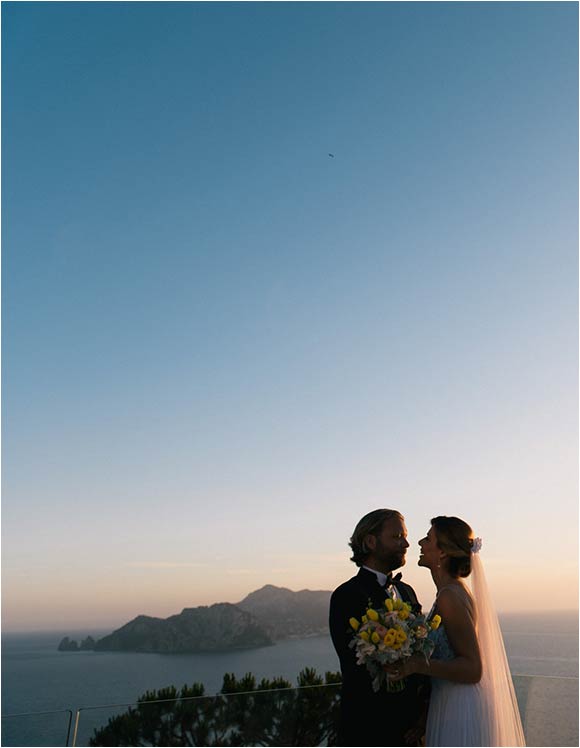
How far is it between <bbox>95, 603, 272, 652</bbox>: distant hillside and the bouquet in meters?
41.5

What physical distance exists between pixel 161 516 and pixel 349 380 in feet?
69.2

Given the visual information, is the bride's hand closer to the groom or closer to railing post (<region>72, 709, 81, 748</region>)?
the groom

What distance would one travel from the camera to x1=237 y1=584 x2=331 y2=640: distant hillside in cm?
4294

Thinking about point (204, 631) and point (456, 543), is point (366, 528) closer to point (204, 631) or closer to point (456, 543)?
point (456, 543)

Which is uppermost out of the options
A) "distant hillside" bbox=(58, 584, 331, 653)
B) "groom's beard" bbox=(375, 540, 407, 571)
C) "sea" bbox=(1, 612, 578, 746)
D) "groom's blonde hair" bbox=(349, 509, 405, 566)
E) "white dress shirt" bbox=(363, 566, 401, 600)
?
"distant hillside" bbox=(58, 584, 331, 653)

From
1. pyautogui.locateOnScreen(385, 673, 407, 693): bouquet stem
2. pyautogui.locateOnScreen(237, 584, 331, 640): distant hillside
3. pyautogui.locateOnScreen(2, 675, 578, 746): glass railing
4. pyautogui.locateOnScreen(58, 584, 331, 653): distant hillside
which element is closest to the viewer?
pyautogui.locateOnScreen(385, 673, 407, 693): bouquet stem

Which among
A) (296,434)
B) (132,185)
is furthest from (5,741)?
(296,434)

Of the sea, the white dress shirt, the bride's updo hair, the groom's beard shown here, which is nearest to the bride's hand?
the white dress shirt

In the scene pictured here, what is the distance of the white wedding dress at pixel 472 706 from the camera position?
3.96 m

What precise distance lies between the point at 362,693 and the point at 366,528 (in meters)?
0.91

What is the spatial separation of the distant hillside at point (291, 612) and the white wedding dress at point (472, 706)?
40254mm

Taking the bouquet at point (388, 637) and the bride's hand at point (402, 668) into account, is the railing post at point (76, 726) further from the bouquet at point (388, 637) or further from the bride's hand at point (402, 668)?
the bride's hand at point (402, 668)

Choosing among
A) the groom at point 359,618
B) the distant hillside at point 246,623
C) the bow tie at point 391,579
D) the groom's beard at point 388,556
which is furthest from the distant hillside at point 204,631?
the groom's beard at point 388,556

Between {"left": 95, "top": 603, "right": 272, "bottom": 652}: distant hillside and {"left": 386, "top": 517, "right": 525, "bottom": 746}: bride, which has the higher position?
{"left": 95, "top": 603, "right": 272, "bottom": 652}: distant hillside
